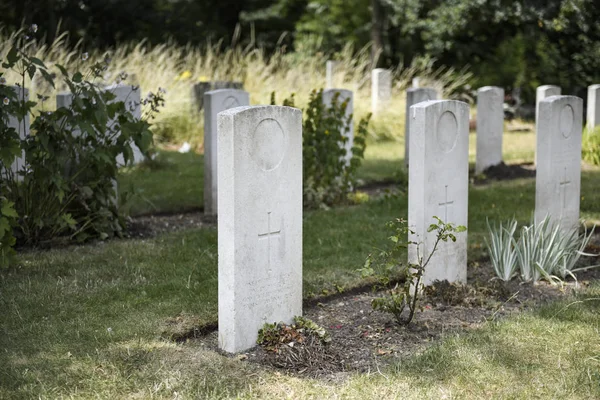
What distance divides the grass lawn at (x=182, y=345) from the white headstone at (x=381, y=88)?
861 centimetres

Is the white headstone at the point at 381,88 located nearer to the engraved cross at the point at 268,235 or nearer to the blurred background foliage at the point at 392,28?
the blurred background foliage at the point at 392,28

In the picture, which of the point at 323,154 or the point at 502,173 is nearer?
the point at 323,154

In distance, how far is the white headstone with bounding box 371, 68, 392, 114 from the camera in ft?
49.3

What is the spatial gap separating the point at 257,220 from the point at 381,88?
11.6 m

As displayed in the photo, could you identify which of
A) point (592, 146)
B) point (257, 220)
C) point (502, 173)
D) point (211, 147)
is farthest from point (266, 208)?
point (592, 146)

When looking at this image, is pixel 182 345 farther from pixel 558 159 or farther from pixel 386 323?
pixel 558 159

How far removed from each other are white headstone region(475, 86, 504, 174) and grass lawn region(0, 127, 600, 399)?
454 centimetres

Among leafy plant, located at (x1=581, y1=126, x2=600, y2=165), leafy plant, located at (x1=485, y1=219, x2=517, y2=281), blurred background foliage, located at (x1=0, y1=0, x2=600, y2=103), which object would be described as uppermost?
blurred background foliage, located at (x1=0, y1=0, x2=600, y2=103)

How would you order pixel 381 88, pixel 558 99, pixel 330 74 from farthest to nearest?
pixel 330 74
pixel 381 88
pixel 558 99

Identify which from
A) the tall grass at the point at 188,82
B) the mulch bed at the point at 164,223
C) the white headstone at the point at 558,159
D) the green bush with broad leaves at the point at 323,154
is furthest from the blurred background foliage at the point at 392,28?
the white headstone at the point at 558,159

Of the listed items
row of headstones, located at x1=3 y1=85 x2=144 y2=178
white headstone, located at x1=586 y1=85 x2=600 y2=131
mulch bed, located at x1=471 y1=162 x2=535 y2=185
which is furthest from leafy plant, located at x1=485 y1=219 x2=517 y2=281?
white headstone, located at x1=586 y1=85 x2=600 y2=131

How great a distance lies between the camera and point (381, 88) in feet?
50.2

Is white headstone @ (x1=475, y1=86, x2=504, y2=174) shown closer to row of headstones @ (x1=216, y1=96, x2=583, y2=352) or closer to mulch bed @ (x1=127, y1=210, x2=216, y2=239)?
mulch bed @ (x1=127, y1=210, x2=216, y2=239)

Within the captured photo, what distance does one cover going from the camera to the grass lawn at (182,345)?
357 cm
